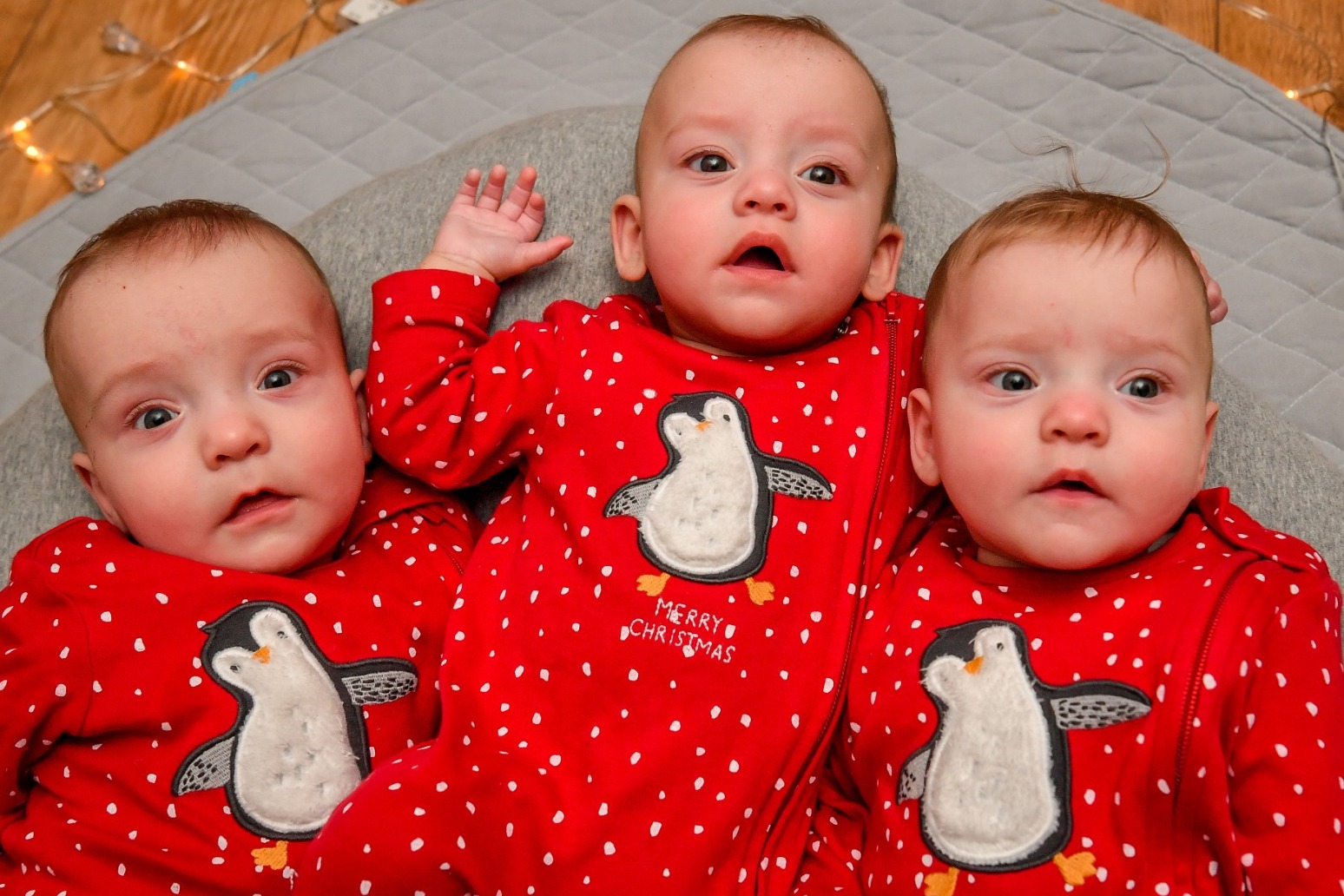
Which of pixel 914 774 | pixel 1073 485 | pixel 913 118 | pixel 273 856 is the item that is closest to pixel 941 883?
pixel 914 774

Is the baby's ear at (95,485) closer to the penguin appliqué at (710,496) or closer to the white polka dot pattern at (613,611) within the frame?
the white polka dot pattern at (613,611)

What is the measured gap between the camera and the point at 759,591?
0.99m

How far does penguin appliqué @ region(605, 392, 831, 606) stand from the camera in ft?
3.27

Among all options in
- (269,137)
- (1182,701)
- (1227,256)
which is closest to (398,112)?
(269,137)

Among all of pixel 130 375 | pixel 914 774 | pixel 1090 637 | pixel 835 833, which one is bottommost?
pixel 835 833

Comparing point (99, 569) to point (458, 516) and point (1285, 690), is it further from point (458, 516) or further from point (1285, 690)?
point (1285, 690)

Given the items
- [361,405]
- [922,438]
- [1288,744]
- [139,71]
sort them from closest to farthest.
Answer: [1288,744]
[922,438]
[361,405]
[139,71]

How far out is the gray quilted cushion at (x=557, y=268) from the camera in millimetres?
1122

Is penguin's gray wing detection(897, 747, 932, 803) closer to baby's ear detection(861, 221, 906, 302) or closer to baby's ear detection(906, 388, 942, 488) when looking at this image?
baby's ear detection(906, 388, 942, 488)

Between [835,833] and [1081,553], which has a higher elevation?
[1081,553]

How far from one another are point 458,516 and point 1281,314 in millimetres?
1008

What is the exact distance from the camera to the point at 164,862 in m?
0.96

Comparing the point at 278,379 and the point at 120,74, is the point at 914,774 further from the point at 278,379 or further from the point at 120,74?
the point at 120,74

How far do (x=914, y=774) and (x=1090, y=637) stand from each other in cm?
18
